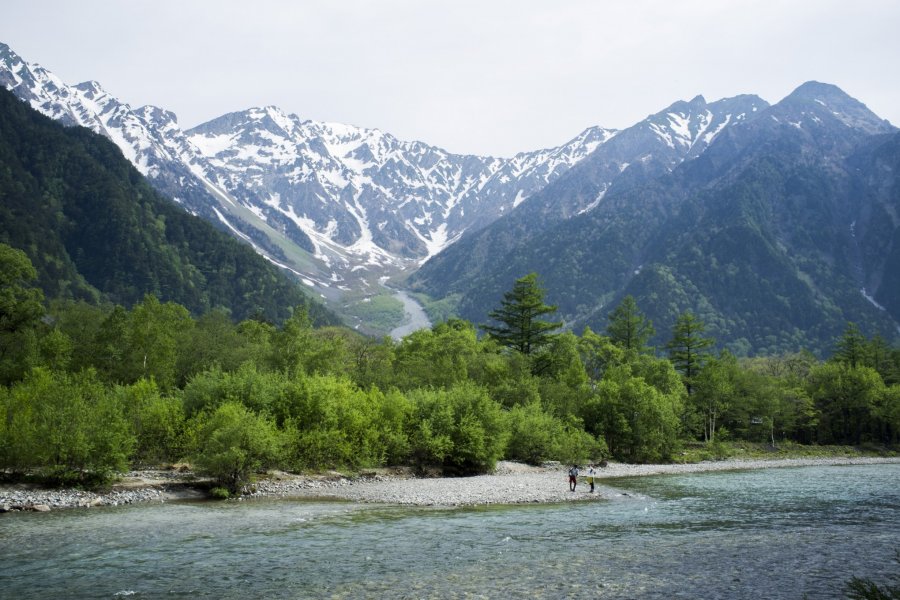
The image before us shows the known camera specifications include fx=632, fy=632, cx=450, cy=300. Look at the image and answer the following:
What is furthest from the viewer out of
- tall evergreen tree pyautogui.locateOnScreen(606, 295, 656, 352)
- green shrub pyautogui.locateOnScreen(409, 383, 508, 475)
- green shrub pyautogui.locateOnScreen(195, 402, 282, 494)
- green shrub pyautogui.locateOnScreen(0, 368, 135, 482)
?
tall evergreen tree pyautogui.locateOnScreen(606, 295, 656, 352)

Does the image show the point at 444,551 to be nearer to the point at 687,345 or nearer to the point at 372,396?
the point at 372,396

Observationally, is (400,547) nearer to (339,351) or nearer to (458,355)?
(339,351)

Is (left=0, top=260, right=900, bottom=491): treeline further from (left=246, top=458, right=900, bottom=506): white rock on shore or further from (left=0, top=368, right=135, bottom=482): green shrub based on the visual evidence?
(left=246, top=458, right=900, bottom=506): white rock on shore

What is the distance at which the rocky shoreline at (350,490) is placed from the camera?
37.8 m

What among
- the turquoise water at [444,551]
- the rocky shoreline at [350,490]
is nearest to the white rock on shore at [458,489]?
the rocky shoreline at [350,490]

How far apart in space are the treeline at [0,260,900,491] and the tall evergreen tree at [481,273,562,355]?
318 millimetres

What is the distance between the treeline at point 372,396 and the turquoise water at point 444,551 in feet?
25.5

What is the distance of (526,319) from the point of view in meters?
106

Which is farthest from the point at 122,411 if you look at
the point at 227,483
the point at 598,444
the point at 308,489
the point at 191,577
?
the point at 598,444

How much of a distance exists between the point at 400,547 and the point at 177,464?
30297 mm

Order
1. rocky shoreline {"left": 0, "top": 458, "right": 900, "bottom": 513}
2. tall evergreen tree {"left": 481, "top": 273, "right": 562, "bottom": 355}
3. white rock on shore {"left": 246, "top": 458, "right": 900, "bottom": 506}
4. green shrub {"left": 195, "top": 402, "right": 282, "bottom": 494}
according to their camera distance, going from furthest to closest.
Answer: tall evergreen tree {"left": 481, "top": 273, "right": 562, "bottom": 355} → white rock on shore {"left": 246, "top": 458, "right": 900, "bottom": 506} → green shrub {"left": 195, "top": 402, "right": 282, "bottom": 494} → rocky shoreline {"left": 0, "top": 458, "right": 900, "bottom": 513}

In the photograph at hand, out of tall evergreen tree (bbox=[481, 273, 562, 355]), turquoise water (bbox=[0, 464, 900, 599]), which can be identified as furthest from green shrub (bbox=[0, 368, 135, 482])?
tall evergreen tree (bbox=[481, 273, 562, 355])

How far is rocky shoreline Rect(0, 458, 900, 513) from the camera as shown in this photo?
3784cm

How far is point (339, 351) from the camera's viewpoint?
8712cm
